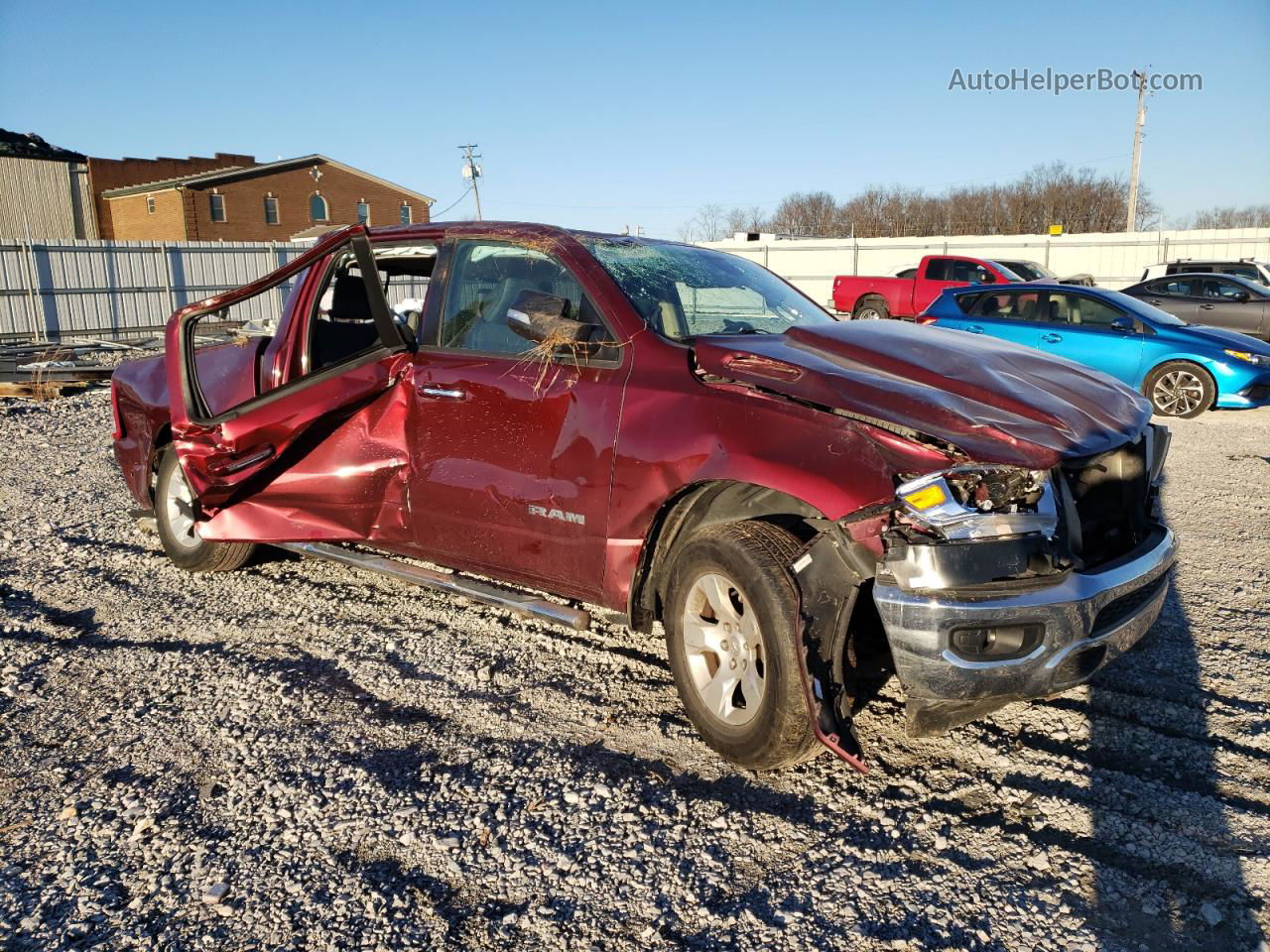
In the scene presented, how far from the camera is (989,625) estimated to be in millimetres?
2873

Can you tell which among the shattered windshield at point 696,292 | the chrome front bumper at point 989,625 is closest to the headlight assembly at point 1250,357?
the shattered windshield at point 696,292

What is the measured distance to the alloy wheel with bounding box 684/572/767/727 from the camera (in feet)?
10.6

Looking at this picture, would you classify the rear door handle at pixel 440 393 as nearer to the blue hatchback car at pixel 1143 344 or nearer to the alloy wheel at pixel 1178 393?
the blue hatchback car at pixel 1143 344

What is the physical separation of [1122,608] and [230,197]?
49.5m

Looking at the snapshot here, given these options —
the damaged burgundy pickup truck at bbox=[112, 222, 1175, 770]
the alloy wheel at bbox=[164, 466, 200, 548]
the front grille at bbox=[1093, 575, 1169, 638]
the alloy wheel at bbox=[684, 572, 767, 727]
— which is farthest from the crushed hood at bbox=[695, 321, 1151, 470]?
the alloy wheel at bbox=[164, 466, 200, 548]

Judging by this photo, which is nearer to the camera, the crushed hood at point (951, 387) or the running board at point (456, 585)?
the crushed hood at point (951, 387)

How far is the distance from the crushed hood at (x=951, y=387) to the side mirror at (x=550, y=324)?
47 centimetres

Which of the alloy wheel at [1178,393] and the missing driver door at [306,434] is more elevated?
the missing driver door at [306,434]

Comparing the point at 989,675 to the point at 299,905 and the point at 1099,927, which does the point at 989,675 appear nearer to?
the point at 1099,927

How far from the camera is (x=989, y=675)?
2926 mm

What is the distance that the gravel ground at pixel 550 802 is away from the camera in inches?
102

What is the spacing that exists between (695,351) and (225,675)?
2.50 metres

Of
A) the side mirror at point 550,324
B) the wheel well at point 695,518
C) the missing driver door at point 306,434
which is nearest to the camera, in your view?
the wheel well at point 695,518

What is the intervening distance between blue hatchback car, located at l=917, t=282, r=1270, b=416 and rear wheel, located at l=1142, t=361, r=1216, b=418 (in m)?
0.01
